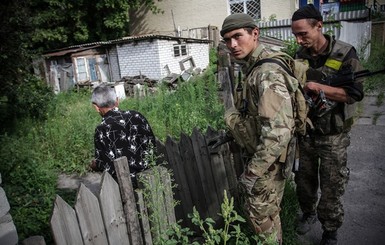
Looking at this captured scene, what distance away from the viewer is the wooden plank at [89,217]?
5.50 feet

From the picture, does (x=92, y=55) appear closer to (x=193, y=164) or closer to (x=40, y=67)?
(x=40, y=67)

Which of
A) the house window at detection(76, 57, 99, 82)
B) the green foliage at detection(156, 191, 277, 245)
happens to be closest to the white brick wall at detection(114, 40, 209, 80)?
the house window at detection(76, 57, 99, 82)

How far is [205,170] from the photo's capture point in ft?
9.05

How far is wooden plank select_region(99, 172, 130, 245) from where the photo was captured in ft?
5.78

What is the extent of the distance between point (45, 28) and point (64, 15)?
1.34 metres

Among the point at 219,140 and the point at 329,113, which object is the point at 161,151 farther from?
the point at 329,113

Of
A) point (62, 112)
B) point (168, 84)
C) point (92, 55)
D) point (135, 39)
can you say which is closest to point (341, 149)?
point (62, 112)

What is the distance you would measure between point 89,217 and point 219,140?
122cm

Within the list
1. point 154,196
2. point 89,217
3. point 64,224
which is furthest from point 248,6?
point 64,224

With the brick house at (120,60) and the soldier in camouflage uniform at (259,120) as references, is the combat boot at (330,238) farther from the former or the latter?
the brick house at (120,60)

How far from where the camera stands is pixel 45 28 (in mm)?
16469

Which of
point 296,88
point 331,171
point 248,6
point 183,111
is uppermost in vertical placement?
point 248,6

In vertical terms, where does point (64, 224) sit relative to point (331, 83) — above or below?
below

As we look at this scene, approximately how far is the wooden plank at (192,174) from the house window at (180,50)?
1250 centimetres
